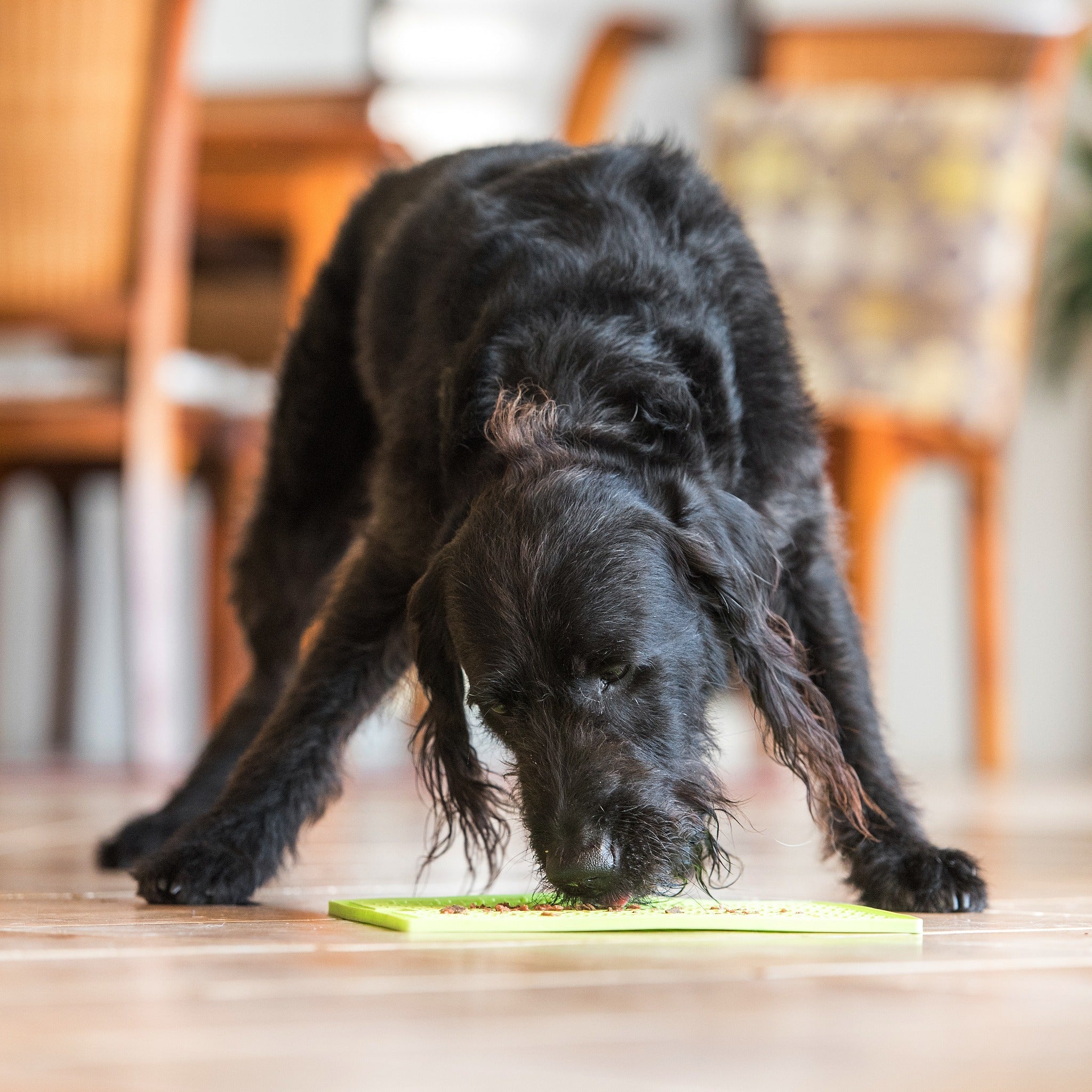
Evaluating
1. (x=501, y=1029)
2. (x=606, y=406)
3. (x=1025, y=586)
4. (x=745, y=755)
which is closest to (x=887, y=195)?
(x=745, y=755)

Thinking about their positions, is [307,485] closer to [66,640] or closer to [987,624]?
[987,624]

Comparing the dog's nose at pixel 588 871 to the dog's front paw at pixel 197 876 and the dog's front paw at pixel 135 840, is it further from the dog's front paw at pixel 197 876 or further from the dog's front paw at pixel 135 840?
the dog's front paw at pixel 135 840

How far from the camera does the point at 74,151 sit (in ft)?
11.3

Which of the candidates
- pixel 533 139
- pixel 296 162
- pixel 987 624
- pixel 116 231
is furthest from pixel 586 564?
pixel 987 624

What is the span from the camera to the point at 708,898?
5.09ft

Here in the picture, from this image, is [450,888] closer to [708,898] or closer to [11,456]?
[708,898]

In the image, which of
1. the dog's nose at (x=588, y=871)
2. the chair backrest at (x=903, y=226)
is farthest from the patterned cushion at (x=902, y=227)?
the dog's nose at (x=588, y=871)

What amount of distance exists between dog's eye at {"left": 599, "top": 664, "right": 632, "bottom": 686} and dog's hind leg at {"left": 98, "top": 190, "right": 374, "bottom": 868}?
0.84 metres

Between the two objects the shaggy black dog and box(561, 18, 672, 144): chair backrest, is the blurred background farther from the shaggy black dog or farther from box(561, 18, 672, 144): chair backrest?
the shaggy black dog

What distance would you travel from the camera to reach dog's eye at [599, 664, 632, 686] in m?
1.46

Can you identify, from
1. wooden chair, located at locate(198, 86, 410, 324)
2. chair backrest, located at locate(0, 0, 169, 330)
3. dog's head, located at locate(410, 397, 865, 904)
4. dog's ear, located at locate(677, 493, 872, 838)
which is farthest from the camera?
wooden chair, located at locate(198, 86, 410, 324)

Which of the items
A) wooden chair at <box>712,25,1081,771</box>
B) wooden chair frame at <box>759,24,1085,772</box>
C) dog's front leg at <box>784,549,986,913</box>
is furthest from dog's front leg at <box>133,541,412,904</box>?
wooden chair at <box>712,25,1081,771</box>

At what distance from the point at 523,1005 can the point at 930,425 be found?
3.56 meters

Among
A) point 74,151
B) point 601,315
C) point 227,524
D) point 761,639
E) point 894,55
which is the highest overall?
point 894,55
